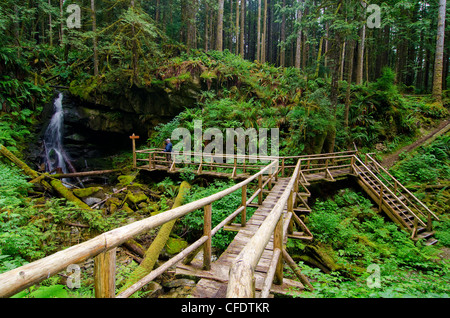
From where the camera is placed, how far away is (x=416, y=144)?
14883 mm

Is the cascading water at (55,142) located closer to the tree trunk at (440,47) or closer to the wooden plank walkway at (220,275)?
the wooden plank walkway at (220,275)

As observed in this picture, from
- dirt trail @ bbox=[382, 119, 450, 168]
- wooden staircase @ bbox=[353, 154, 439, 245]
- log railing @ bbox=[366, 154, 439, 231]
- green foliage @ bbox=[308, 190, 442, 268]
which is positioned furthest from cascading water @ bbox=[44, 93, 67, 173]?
dirt trail @ bbox=[382, 119, 450, 168]

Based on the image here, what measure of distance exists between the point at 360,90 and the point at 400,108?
9.78ft

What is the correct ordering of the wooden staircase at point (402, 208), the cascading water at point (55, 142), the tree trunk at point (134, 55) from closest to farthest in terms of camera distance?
the wooden staircase at point (402, 208) < the cascading water at point (55, 142) < the tree trunk at point (134, 55)

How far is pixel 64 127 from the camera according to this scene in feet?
54.2

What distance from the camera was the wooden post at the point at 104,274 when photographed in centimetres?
138

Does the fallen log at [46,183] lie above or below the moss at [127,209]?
above

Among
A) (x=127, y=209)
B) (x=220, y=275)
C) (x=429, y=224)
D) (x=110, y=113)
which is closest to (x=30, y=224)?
(x=127, y=209)

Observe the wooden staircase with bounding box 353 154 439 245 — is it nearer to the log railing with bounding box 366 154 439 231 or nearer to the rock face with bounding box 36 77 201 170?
the log railing with bounding box 366 154 439 231

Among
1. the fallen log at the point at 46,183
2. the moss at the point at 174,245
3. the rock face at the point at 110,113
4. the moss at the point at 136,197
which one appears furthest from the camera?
the rock face at the point at 110,113

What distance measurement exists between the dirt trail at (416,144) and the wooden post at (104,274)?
15866mm

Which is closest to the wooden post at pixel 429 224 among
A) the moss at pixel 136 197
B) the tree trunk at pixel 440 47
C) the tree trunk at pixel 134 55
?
the moss at pixel 136 197

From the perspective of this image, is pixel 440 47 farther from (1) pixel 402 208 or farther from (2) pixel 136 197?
(2) pixel 136 197

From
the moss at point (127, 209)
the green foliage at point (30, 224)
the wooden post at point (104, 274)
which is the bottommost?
the moss at point (127, 209)
